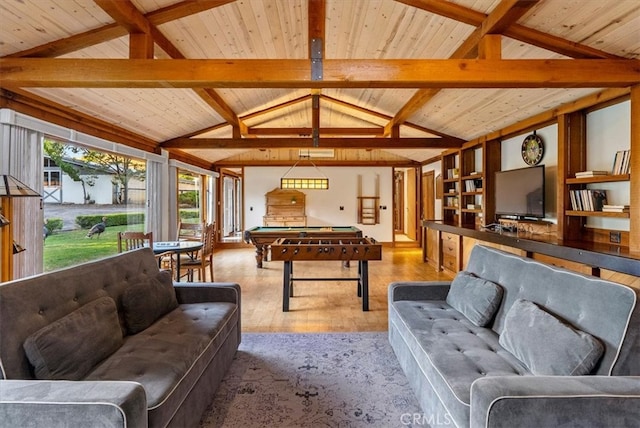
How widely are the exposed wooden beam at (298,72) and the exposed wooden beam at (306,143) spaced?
10.4 ft

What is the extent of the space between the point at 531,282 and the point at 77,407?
2.40 meters

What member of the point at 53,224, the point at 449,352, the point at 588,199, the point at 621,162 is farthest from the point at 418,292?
the point at 53,224

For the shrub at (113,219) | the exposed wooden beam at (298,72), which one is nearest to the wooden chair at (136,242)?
the shrub at (113,219)

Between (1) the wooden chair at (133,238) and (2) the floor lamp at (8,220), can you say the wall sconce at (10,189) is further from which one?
(1) the wooden chair at (133,238)

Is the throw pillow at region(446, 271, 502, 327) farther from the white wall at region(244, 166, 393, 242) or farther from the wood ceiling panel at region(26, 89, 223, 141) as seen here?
the white wall at region(244, 166, 393, 242)

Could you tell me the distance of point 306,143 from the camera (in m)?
5.79

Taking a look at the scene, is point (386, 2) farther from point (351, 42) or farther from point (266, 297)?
point (266, 297)

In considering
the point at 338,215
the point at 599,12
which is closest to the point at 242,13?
the point at 599,12

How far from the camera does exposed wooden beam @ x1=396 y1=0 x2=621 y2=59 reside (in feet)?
8.56

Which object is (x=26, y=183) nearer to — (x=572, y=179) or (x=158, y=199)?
(x=158, y=199)

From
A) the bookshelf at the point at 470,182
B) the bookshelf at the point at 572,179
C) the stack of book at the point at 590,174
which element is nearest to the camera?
the stack of book at the point at 590,174

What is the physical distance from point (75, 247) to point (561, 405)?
4855 millimetres

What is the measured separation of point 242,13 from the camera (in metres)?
2.91

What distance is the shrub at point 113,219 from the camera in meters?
4.00
